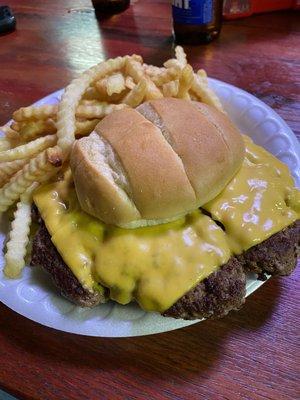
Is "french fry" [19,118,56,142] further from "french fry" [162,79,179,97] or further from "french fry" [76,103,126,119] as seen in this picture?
"french fry" [162,79,179,97]

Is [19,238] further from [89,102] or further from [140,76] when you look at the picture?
[140,76]

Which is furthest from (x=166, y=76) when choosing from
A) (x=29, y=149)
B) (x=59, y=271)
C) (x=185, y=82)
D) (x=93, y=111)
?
(x=59, y=271)

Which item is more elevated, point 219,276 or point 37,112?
point 37,112

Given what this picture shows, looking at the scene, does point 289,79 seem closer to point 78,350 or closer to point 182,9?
point 182,9

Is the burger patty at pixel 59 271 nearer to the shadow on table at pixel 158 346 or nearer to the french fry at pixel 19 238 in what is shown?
the french fry at pixel 19 238

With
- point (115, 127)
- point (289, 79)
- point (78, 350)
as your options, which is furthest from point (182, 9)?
point (78, 350)

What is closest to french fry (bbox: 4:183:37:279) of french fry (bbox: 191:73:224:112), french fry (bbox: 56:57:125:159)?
french fry (bbox: 56:57:125:159)
